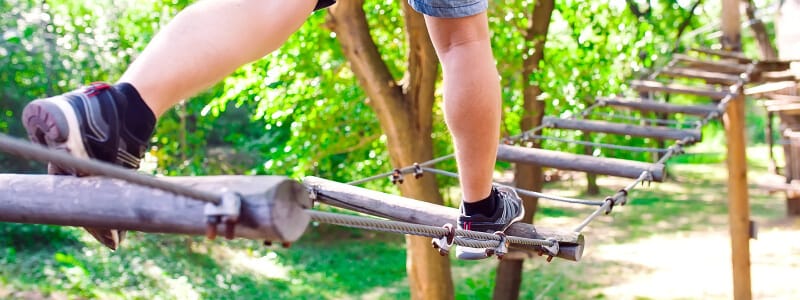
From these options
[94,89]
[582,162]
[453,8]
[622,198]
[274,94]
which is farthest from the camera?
[274,94]

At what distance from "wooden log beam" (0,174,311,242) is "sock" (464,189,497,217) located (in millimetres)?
907

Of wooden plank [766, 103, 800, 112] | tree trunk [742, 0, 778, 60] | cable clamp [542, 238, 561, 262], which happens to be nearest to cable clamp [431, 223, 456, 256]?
cable clamp [542, 238, 561, 262]

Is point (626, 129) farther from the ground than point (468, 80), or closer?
closer

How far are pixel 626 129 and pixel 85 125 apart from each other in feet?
10.2

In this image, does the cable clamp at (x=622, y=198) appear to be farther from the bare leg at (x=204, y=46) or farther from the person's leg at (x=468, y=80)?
the bare leg at (x=204, y=46)

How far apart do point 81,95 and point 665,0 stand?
30.7ft

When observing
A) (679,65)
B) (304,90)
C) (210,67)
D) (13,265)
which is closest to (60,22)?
(13,265)

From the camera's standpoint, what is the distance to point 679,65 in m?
7.52

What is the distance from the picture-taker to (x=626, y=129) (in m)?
3.79

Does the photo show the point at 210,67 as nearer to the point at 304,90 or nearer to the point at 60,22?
the point at 304,90

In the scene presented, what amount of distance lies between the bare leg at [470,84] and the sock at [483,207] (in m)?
0.17

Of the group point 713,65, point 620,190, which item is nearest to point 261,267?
point 713,65

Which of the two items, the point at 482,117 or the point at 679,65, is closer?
the point at 482,117

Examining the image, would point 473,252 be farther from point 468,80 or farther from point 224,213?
point 224,213
